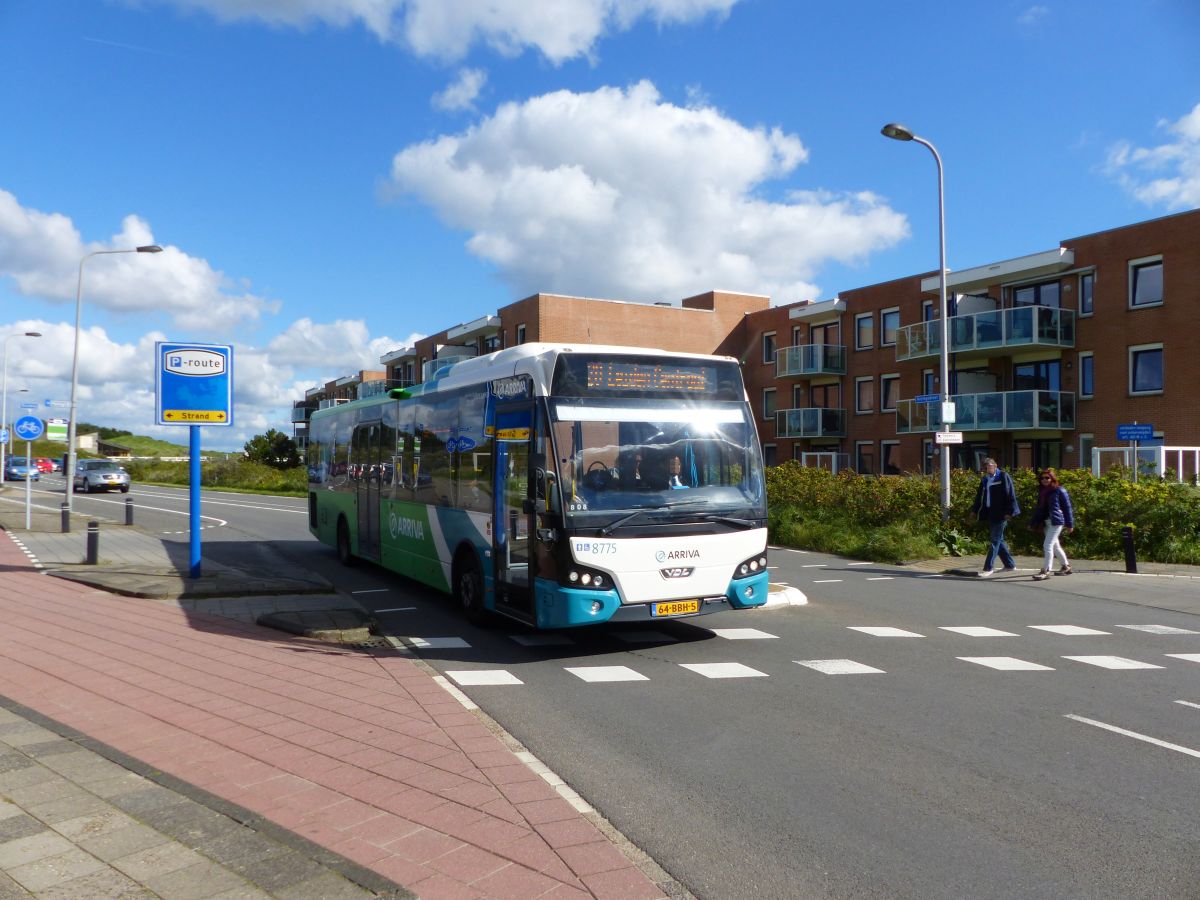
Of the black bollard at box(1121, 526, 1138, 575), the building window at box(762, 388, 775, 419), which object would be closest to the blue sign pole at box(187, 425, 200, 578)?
the black bollard at box(1121, 526, 1138, 575)

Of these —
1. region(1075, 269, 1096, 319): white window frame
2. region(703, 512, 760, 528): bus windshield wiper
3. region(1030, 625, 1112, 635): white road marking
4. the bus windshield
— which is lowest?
region(1030, 625, 1112, 635): white road marking

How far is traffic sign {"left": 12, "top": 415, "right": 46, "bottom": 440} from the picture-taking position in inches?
952

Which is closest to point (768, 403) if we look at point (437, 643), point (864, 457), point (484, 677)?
point (864, 457)

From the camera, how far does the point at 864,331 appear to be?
133 ft

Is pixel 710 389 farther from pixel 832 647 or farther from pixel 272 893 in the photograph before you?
pixel 272 893

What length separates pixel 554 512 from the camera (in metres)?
8.59

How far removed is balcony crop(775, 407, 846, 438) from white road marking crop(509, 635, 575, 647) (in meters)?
32.1

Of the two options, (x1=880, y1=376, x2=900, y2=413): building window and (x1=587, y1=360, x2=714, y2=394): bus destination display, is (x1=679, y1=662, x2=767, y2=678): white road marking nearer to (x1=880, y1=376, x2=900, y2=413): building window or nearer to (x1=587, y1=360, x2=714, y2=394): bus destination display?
(x1=587, y1=360, x2=714, y2=394): bus destination display

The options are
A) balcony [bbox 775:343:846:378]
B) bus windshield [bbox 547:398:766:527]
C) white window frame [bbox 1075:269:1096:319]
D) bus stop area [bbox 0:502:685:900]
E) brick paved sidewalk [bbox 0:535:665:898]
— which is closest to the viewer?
bus stop area [bbox 0:502:685:900]

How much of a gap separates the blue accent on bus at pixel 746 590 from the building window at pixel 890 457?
29829 millimetres

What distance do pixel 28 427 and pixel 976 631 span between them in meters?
23.3

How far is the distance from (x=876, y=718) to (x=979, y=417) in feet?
91.0

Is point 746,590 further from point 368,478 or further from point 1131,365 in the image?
point 1131,365

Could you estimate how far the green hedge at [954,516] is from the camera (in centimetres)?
1722
